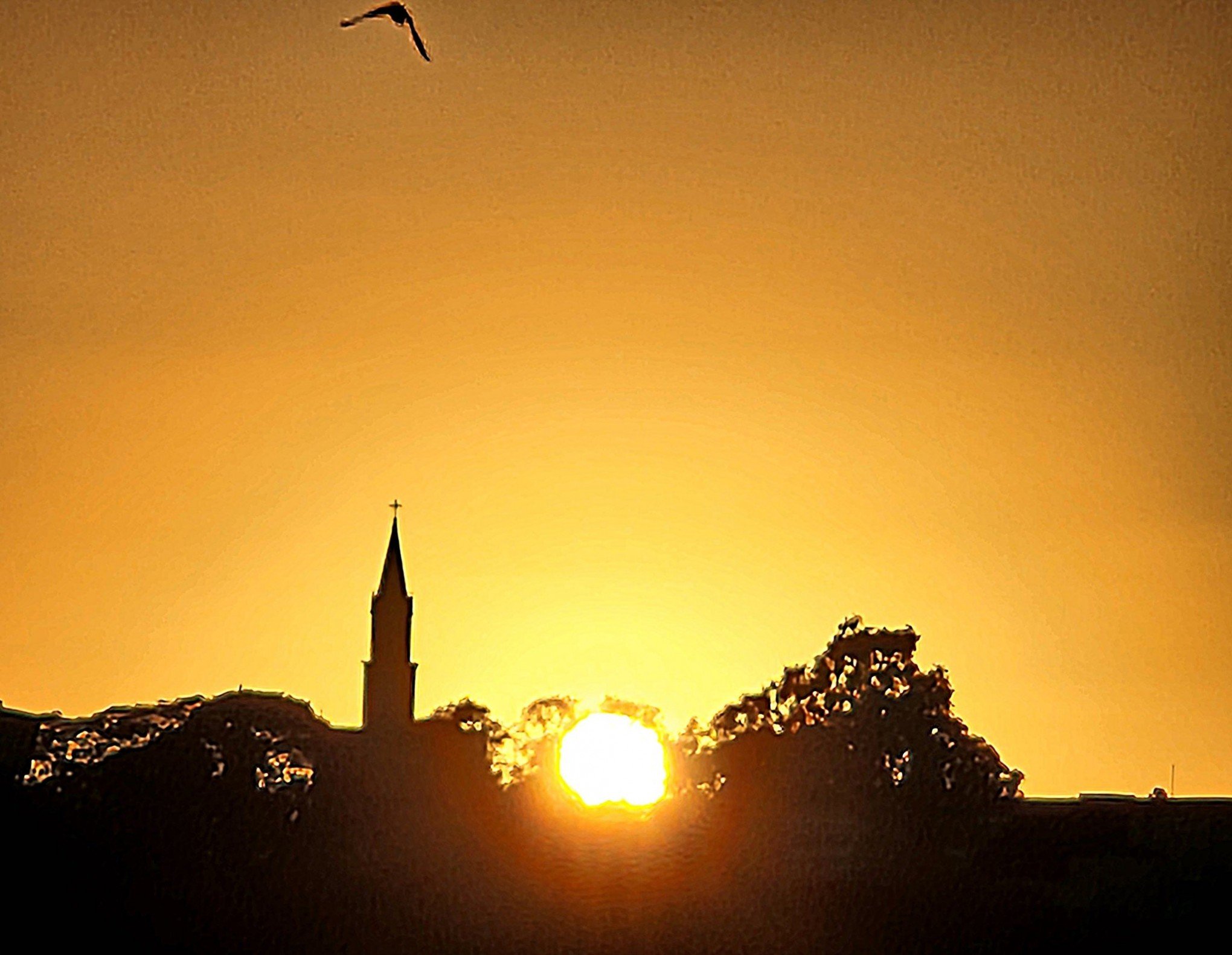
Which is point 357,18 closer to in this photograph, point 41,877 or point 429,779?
point 41,877

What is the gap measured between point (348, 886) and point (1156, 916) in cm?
1990

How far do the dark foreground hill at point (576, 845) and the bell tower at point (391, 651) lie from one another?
54540mm

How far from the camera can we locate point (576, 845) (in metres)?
74.8

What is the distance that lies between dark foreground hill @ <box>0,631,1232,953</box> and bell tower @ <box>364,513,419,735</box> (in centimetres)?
5454

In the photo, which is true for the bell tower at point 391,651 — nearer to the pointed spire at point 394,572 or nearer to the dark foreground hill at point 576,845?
the pointed spire at point 394,572

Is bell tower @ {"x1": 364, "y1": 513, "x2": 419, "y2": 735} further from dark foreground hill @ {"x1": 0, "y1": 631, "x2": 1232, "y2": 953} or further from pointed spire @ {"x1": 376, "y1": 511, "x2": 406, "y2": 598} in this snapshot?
dark foreground hill @ {"x1": 0, "y1": 631, "x2": 1232, "y2": 953}

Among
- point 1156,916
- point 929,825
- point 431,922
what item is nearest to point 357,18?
point 431,922

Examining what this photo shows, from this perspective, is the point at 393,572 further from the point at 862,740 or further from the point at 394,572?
the point at 862,740

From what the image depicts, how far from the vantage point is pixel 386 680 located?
144 meters

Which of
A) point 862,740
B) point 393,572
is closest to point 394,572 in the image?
point 393,572

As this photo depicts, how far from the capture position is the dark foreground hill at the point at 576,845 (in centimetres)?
6656

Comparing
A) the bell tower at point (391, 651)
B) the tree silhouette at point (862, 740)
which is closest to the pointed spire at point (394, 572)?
the bell tower at point (391, 651)

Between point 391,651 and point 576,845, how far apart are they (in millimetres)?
70670

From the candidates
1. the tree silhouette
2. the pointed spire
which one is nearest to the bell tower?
the pointed spire
